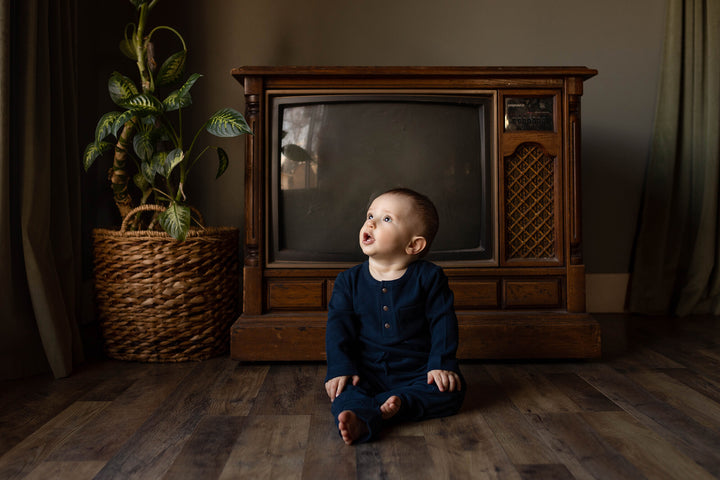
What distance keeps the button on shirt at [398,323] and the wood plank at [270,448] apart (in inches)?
6.5

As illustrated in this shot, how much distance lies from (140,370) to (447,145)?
1151 mm

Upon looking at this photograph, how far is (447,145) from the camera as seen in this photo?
5.58ft

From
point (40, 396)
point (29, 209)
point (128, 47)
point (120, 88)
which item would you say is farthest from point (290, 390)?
point (128, 47)

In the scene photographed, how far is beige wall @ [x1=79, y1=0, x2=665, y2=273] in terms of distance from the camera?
7.48ft

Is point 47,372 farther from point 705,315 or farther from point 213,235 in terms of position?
point 705,315

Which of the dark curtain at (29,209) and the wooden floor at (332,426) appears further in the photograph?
the dark curtain at (29,209)

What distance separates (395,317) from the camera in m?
1.32

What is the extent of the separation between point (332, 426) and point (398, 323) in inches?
11.5

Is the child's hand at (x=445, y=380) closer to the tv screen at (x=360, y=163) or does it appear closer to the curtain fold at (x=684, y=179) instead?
the tv screen at (x=360, y=163)

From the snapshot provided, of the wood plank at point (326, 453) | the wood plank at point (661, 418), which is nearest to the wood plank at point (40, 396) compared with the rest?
the wood plank at point (326, 453)

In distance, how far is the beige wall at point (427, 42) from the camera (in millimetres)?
2279

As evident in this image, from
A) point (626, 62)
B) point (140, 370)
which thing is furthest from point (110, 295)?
point (626, 62)

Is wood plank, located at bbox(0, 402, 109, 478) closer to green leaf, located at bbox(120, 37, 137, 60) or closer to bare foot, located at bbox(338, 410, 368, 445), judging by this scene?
bare foot, located at bbox(338, 410, 368, 445)

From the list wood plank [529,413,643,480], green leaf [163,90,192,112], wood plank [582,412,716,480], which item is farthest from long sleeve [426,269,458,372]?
green leaf [163,90,192,112]
